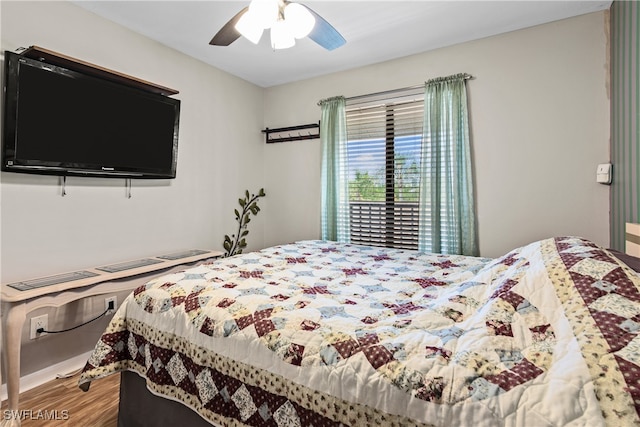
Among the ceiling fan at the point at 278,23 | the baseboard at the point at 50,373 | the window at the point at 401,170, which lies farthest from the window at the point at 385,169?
the baseboard at the point at 50,373

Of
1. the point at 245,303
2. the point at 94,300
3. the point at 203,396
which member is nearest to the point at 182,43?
the point at 94,300

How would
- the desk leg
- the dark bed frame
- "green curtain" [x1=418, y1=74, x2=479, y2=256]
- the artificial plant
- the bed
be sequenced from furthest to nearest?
the artificial plant
"green curtain" [x1=418, y1=74, x2=479, y2=256]
the desk leg
the dark bed frame
the bed

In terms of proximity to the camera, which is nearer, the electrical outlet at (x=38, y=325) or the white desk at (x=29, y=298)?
the white desk at (x=29, y=298)

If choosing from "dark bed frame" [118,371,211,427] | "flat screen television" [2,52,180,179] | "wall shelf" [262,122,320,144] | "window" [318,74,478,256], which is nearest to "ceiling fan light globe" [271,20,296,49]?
"flat screen television" [2,52,180,179]

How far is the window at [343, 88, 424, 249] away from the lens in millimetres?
3154

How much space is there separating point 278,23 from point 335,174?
1.78 meters

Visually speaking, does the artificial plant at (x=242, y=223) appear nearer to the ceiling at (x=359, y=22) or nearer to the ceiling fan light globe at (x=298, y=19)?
the ceiling at (x=359, y=22)

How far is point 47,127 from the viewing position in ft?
6.85

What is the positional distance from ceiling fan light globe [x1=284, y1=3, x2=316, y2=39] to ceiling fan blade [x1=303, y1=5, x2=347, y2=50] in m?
0.07

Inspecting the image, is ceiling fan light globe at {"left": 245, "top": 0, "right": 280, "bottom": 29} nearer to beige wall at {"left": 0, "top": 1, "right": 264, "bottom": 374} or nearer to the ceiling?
the ceiling

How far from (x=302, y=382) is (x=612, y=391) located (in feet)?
2.47

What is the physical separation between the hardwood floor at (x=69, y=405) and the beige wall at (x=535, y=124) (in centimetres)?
293

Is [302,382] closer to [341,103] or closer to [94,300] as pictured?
[94,300]

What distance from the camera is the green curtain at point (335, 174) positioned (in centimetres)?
347
